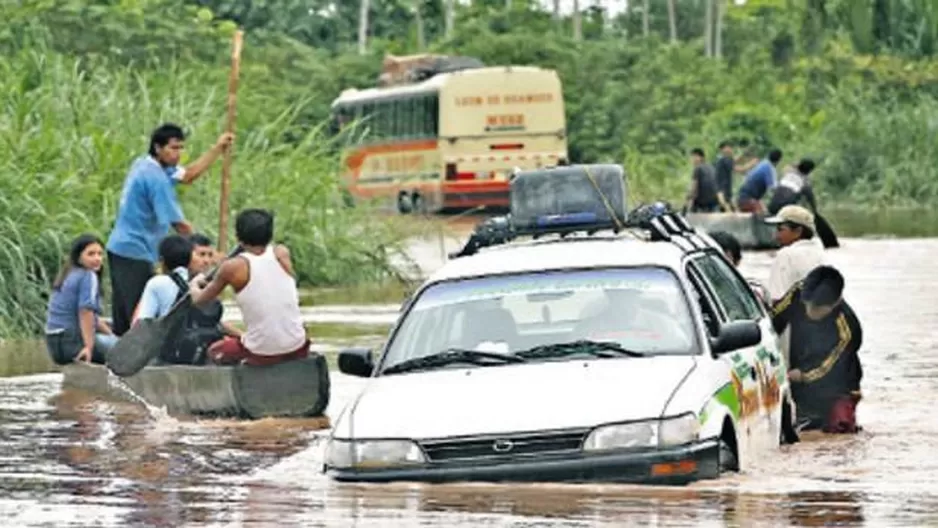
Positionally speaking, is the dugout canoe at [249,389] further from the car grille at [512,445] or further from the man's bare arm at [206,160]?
the car grille at [512,445]

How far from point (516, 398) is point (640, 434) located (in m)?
0.61

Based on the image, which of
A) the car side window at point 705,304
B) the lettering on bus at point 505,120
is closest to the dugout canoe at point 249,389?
the car side window at point 705,304

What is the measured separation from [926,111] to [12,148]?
37.5m

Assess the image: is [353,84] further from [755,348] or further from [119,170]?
[755,348]

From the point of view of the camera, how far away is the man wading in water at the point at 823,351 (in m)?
14.5

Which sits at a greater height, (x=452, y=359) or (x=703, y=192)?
(x=452, y=359)

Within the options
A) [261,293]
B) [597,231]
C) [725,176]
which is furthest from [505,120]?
[597,231]

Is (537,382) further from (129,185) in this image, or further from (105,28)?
(105,28)

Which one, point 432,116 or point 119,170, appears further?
point 432,116

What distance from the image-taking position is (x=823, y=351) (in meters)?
14.6

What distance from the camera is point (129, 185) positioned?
60.6 ft

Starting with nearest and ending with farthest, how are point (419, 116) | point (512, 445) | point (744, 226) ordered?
point (512, 445)
point (744, 226)
point (419, 116)

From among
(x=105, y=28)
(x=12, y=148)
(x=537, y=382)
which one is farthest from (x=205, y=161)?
(x=105, y=28)

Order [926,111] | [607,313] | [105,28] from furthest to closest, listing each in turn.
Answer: [926,111]
[105,28]
[607,313]
